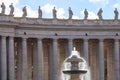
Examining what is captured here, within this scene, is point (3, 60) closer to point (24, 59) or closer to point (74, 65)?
point (24, 59)

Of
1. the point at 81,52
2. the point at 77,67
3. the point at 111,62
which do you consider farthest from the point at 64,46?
the point at 77,67

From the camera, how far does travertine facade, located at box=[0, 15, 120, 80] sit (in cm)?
Answer: 10538

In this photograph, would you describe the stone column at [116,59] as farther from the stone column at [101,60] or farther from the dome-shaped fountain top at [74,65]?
the dome-shaped fountain top at [74,65]

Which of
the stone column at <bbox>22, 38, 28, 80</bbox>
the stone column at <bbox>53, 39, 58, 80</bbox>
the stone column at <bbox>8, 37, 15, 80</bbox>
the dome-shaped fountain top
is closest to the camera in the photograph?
the dome-shaped fountain top

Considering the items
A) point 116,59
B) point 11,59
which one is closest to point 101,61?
point 116,59

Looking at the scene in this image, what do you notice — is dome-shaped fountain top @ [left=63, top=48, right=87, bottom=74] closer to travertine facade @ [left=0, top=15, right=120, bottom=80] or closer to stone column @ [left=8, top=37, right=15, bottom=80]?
travertine facade @ [left=0, top=15, right=120, bottom=80]

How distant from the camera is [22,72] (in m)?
108

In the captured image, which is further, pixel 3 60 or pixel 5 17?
pixel 5 17

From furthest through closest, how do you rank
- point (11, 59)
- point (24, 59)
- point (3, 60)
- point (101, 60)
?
point (101, 60), point (24, 59), point (11, 59), point (3, 60)

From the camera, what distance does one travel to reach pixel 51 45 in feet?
367

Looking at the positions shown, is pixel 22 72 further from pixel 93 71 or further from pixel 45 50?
pixel 93 71

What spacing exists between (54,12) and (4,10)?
43.4 feet

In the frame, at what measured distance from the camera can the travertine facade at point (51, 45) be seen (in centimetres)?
10538

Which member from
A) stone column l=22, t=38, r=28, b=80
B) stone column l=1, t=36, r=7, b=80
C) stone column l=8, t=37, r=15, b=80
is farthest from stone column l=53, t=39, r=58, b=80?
stone column l=1, t=36, r=7, b=80
